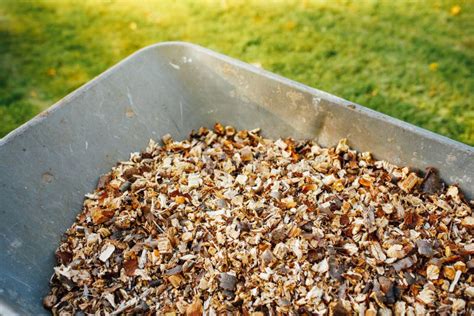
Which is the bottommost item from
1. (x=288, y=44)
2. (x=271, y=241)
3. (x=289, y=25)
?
(x=271, y=241)

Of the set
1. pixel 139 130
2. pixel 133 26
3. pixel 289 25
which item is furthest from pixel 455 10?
pixel 139 130

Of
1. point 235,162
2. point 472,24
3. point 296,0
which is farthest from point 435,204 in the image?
point 296,0

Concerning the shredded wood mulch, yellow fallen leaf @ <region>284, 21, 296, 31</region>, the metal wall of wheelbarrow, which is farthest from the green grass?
the shredded wood mulch

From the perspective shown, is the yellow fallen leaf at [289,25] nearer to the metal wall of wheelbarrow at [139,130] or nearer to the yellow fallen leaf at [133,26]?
the yellow fallen leaf at [133,26]

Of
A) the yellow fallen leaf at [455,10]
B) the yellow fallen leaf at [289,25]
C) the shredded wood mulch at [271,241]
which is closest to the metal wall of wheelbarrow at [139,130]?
the shredded wood mulch at [271,241]

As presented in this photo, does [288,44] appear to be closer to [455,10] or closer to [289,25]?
[289,25]
